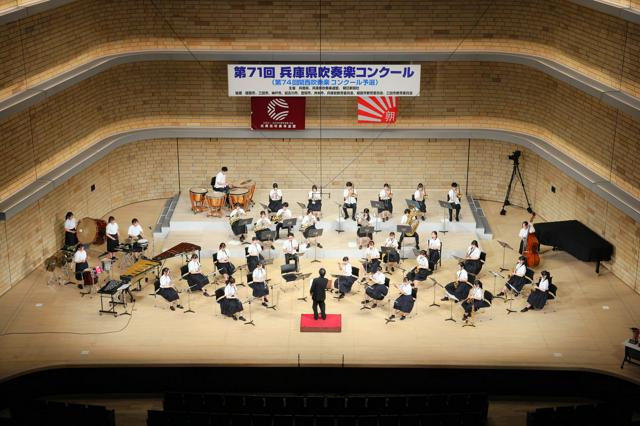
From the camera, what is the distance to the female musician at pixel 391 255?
82.8 ft

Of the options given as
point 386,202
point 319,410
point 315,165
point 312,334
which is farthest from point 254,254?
point 319,410

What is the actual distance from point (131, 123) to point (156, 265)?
6.77 meters

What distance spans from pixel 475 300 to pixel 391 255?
3.53m

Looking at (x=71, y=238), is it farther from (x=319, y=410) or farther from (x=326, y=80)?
(x=319, y=410)

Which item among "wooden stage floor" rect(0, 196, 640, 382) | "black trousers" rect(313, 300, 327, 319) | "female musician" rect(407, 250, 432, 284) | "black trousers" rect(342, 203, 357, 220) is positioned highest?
"black trousers" rect(342, 203, 357, 220)

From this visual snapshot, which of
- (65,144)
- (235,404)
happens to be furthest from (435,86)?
(235,404)

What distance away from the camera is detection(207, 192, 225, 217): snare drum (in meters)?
28.4

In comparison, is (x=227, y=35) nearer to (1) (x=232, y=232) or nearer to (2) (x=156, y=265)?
(1) (x=232, y=232)

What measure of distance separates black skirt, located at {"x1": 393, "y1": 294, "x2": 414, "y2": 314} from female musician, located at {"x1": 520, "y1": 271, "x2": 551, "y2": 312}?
9.99 ft

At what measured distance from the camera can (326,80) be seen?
27781 mm

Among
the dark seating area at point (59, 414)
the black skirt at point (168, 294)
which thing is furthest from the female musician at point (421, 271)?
the dark seating area at point (59, 414)

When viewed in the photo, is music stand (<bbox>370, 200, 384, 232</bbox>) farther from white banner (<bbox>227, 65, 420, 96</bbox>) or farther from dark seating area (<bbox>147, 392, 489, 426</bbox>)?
dark seating area (<bbox>147, 392, 489, 426</bbox>)

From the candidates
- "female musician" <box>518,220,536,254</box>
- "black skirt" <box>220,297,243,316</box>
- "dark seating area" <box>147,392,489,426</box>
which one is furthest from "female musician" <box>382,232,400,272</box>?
"dark seating area" <box>147,392,489,426</box>

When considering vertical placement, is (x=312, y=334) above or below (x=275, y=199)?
below
